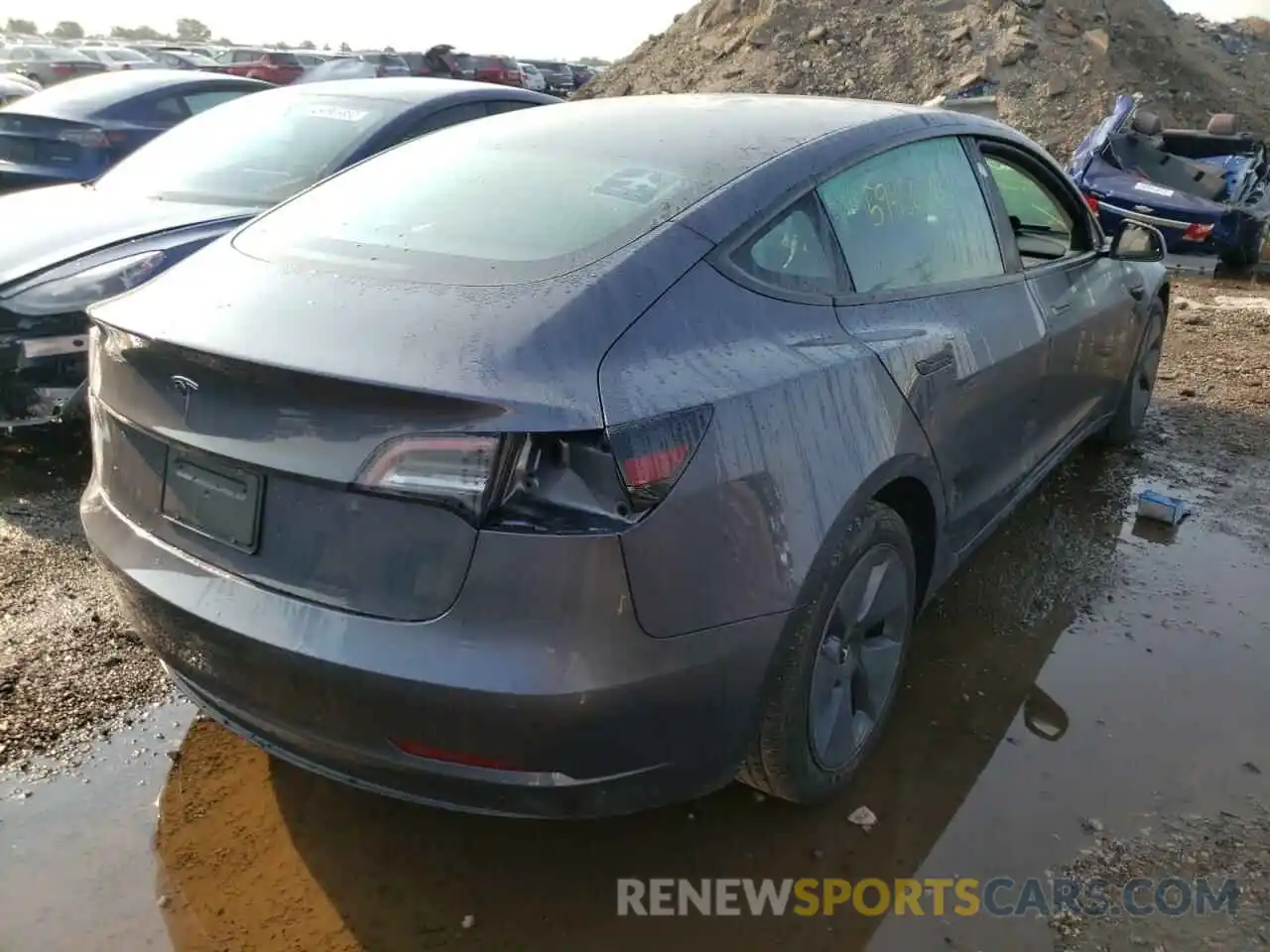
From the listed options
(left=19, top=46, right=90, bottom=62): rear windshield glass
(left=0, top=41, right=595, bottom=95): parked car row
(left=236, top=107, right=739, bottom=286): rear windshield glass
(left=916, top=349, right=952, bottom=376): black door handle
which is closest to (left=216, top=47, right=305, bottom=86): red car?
(left=0, top=41, right=595, bottom=95): parked car row

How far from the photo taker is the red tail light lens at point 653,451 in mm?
1821

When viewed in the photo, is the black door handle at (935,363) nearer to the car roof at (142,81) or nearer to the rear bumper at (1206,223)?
the car roof at (142,81)

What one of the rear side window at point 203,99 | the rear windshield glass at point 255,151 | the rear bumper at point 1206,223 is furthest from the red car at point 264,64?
the rear windshield glass at point 255,151

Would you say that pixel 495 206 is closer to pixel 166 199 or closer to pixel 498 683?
pixel 498 683

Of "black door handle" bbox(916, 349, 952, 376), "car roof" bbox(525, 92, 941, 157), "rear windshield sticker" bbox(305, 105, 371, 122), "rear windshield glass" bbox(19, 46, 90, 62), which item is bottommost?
"black door handle" bbox(916, 349, 952, 376)

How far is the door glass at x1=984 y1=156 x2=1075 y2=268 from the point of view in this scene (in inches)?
144

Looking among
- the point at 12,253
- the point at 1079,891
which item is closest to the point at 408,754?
the point at 1079,891

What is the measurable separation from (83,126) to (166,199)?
2.38 meters

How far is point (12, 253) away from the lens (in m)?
4.25

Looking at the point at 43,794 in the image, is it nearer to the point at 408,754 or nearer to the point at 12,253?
the point at 408,754

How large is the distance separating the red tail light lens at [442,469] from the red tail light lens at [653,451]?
8.8 inches

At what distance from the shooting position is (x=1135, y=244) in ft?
13.6

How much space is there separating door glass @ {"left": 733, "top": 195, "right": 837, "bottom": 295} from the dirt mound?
16498 millimetres

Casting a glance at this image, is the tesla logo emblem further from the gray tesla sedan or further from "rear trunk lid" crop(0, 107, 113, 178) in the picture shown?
"rear trunk lid" crop(0, 107, 113, 178)
